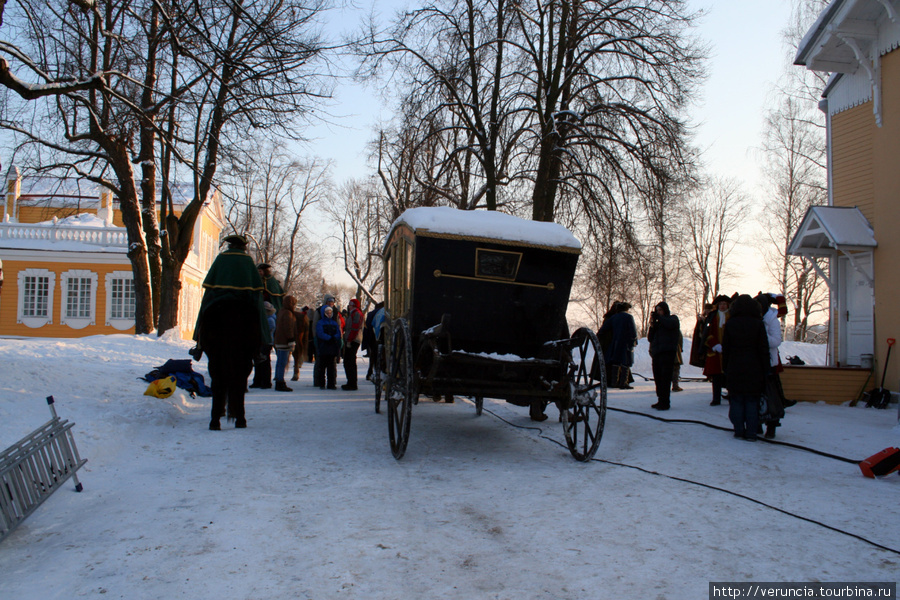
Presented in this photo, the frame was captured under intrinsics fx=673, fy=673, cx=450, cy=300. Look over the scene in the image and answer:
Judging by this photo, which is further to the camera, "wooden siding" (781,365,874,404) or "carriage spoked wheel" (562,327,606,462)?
"wooden siding" (781,365,874,404)

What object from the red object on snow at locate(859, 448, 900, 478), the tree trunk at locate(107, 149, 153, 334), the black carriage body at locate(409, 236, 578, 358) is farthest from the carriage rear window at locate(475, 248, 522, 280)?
the tree trunk at locate(107, 149, 153, 334)

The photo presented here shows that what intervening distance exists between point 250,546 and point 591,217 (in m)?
15.6

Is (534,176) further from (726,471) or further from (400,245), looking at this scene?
(726,471)

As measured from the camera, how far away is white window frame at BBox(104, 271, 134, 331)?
123ft

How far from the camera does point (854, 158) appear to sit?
14312mm

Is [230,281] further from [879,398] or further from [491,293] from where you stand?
[879,398]

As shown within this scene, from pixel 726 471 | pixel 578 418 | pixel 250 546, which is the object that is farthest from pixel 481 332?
pixel 250 546

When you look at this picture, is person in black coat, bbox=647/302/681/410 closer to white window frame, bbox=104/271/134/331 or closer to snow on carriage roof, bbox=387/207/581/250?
snow on carriage roof, bbox=387/207/581/250

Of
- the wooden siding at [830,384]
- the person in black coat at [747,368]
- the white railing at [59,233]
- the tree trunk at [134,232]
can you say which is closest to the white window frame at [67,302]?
the white railing at [59,233]

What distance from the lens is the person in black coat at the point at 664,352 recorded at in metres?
10.8

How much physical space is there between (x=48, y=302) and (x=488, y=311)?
123 ft

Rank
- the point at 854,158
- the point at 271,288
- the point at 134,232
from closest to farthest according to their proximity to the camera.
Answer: the point at 271,288
the point at 854,158
the point at 134,232

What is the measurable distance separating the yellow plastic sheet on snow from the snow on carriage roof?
3933mm

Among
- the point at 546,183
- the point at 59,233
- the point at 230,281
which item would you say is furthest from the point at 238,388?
the point at 59,233
